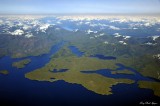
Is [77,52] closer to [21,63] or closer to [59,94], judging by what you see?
[21,63]

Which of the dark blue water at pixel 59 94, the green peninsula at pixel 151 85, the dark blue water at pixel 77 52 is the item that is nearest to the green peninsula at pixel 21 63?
the dark blue water at pixel 59 94

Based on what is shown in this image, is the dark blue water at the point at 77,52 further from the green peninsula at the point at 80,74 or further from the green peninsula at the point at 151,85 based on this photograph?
the green peninsula at the point at 151,85

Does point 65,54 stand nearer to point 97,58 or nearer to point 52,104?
point 97,58

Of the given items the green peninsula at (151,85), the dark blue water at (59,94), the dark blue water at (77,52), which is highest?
the dark blue water at (77,52)

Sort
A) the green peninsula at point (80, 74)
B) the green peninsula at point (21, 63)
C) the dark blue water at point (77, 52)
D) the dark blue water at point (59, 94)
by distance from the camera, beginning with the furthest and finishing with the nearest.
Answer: the dark blue water at point (77, 52)
the green peninsula at point (21, 63)
the green peninsula at point (80, 74)
the dark blue water at point (59, 94)

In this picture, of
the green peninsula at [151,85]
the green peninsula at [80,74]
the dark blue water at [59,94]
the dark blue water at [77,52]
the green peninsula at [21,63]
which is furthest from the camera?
the dark blue water at [77,52]

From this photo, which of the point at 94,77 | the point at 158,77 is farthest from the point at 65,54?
the point at 158,77
